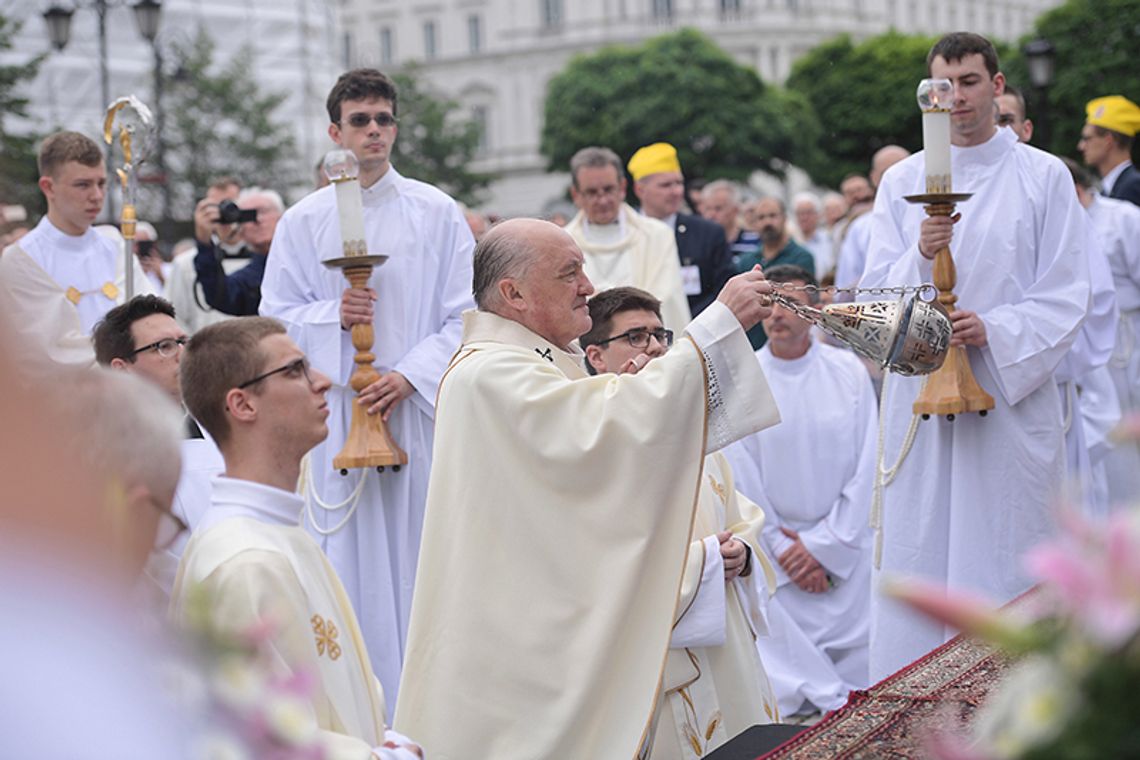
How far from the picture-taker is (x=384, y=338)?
23.1 ft

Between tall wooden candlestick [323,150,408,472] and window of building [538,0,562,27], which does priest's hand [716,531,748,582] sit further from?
window of building [538,0,562,27]

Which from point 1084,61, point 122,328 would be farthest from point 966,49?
point 1084,61

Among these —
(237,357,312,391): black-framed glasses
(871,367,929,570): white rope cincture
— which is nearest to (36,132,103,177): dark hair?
(871,367,929,570): white rope cincture

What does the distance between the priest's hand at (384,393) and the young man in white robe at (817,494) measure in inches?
81.3

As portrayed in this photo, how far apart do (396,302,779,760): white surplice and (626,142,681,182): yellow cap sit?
251 inches

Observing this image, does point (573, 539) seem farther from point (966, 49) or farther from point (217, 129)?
point (217, 129)

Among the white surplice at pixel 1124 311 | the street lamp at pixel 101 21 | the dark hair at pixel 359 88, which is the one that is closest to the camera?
the dark hair at pixel 359 88

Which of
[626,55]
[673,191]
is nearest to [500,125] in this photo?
[626,55]

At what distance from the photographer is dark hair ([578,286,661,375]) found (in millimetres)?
5703

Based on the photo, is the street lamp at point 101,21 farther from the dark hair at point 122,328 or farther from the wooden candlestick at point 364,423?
the dark hair at point 122,328

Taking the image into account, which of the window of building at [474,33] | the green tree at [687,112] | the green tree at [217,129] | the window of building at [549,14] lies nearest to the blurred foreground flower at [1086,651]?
the green tree at [217,129]

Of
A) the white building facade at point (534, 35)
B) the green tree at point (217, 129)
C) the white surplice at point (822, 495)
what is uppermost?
the white building facade at point (534, 35)

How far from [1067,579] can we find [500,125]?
9010cm

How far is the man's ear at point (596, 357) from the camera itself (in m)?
5.75
